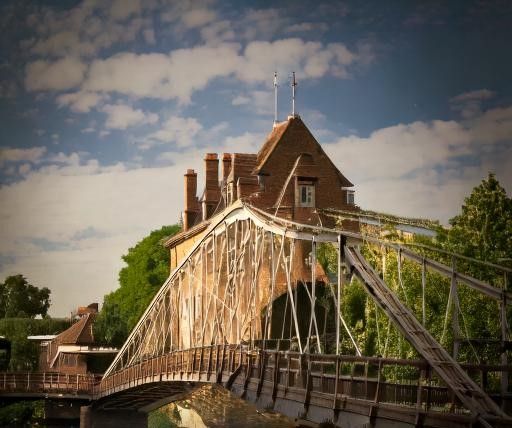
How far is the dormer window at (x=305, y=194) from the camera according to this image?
184 ft

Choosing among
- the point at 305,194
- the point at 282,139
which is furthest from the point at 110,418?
the point at 282,139

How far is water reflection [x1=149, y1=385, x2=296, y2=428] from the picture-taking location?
50.2 m

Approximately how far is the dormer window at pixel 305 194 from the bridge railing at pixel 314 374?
11.9 meters

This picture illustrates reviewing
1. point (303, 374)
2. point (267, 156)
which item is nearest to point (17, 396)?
point (267, 156)

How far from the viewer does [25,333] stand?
83750 millimetres

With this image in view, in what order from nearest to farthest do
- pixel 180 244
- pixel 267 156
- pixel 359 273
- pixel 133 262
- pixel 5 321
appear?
pixel 359 273
pixel 267 156
pixel 180 244
pixel 5 321
pixel 133 262

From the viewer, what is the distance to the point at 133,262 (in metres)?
91.8

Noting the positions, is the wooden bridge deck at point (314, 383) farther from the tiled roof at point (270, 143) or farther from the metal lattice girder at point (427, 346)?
the tiled roof at point (270, 143)

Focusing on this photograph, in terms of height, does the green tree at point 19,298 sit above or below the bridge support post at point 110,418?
above

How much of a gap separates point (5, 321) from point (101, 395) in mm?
27559

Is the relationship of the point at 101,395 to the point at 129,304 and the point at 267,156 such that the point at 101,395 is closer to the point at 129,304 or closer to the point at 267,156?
the point at 267,156

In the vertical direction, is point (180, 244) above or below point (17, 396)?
above

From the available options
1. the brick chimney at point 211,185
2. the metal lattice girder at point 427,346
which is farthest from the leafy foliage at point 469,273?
the brick chimney at point 211,185

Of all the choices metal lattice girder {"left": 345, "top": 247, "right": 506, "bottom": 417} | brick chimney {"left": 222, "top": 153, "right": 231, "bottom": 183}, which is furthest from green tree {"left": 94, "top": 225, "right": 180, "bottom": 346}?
metal lattice girder {"left": 345, "top": 247, "right": 506, "bottom": 417}
